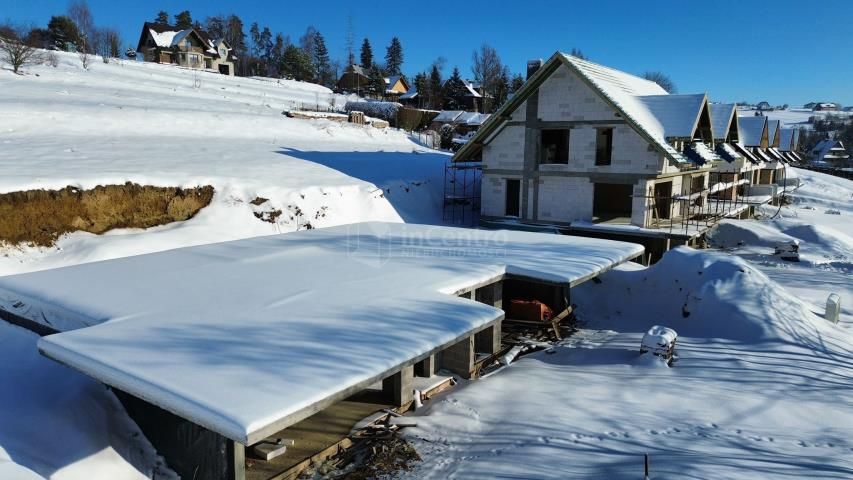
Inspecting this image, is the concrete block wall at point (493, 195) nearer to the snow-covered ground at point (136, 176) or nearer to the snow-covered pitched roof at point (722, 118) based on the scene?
the snow-covered ground at point (136, 176)

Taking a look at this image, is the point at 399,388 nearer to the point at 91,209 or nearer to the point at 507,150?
the point at 91,209

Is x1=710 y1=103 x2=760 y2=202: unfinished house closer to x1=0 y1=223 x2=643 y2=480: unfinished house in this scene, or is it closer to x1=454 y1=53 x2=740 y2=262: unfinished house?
x1=454 y1=53 x2=740 y2=262: unfinished house

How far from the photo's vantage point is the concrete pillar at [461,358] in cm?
1120

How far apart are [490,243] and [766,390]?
7.45m

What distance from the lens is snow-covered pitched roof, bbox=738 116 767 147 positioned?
4022 cm

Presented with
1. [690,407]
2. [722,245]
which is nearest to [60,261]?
[690,407]

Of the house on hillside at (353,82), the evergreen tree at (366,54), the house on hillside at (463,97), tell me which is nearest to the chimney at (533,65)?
the house on hillside at (463,97)

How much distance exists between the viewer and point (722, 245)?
26766mm

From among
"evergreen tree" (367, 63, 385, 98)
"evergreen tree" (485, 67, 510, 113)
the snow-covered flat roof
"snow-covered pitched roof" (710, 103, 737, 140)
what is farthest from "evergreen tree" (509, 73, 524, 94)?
the snow-covered flat roof

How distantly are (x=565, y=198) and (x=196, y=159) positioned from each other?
585 inches

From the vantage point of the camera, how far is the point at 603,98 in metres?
21.6

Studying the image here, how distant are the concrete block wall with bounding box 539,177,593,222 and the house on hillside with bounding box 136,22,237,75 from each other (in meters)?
53.7

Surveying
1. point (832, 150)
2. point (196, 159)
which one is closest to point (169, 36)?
point (196, 159)

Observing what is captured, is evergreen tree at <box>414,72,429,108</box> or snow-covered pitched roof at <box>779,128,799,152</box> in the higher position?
evergreen tree at <box>414,72,429,108</box>
